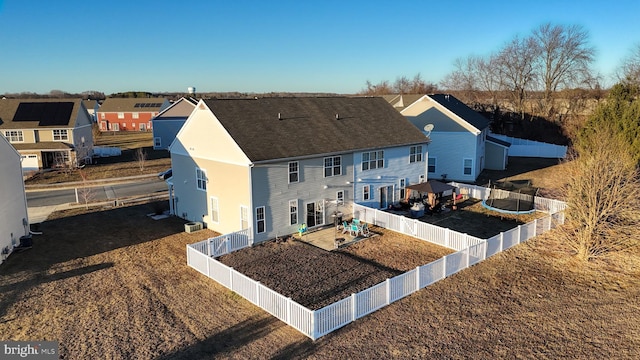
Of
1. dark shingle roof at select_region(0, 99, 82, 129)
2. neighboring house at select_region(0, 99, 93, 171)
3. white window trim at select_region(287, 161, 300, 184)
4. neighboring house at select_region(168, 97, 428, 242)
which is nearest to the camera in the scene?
neighboring house at select_region(168, 97, 428, 242)

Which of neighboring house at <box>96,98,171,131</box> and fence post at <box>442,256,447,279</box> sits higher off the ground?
neighboring house at <box>96,98,171,131</box>

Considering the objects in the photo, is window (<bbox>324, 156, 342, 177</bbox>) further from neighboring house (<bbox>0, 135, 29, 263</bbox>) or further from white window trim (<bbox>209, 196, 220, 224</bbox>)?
neighboring house (<bbox>0, 135, 29, 263</bbox>)

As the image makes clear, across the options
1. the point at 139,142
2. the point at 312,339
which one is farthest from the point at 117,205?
the point at 139,142

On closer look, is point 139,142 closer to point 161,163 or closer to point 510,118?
point 161,163

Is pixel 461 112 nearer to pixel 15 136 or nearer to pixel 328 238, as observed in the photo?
pixel 328 238

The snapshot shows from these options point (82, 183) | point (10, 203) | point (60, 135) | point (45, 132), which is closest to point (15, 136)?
point (45, 132)

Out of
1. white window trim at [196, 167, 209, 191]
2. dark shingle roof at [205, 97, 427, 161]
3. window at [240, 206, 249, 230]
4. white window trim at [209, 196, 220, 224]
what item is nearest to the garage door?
white window trim at [196, 167, 209, 191]

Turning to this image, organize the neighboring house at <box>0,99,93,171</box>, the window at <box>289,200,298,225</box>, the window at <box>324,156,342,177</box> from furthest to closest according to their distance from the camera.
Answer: the neighboring house at <box>0,99,93,171</box> → the window at <box>324,156,342,177</box> → the window at <box>289,200,298,225</box>
